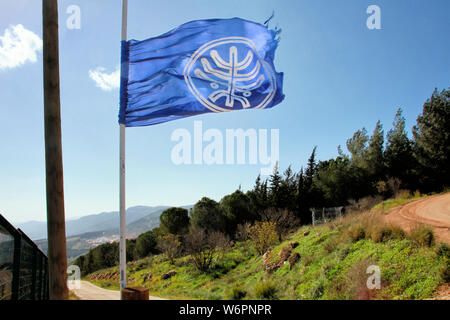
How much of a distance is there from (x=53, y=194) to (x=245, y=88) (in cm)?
407

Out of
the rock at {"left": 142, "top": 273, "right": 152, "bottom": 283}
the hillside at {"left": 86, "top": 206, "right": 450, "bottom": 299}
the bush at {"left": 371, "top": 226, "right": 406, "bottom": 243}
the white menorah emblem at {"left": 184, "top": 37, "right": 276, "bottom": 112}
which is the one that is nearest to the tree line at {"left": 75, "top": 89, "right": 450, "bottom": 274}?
the rock at {"left": 142, "top": 273, "right": 152, "bottom": 283}

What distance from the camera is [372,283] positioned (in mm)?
8242

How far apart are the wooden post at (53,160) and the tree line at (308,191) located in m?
21.6

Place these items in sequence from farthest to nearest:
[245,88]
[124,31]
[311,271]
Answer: [311,271], [245,88], [124,31]

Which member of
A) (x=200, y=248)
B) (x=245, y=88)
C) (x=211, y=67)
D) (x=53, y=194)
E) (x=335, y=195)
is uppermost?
(x=211, y=67)

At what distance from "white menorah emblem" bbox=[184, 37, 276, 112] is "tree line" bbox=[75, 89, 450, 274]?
64.8 feet

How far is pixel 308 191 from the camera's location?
1526 inches

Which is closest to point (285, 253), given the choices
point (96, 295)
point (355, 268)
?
point (355, 268)

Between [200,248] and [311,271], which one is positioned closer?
[311,271]

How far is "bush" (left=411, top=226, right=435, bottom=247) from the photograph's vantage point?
8656 millimetres

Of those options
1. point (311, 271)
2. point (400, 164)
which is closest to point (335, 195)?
point (400, 164)

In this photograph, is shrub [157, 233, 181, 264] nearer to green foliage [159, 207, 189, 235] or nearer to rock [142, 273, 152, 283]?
rock [142, 273, 152, 283]
